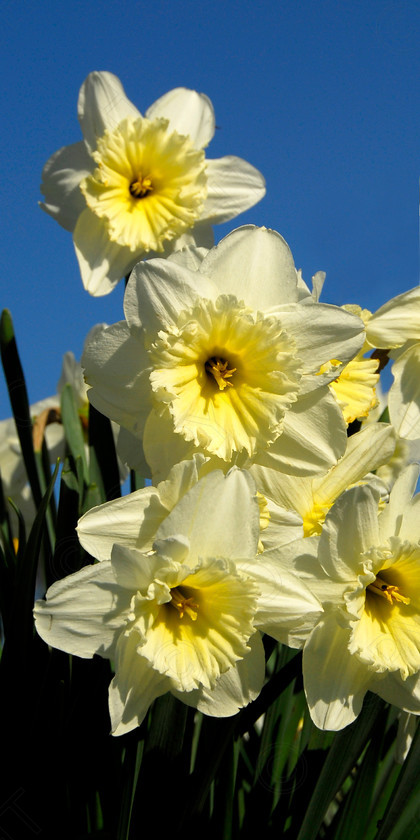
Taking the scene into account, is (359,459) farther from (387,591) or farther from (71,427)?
(71,427)

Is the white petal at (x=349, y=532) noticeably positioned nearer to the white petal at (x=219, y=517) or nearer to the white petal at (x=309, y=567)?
the white petal at (x=309, y=567)

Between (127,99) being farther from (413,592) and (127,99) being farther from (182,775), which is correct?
(182,775)

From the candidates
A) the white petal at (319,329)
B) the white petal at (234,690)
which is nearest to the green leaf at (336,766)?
the white petal at (234,690)

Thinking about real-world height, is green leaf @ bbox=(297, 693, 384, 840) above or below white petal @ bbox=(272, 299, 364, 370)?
below

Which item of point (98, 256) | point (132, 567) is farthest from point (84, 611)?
point (98, 256)

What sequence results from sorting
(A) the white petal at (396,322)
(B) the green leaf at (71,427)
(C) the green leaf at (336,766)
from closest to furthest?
1. (C) the green leaf at (336,766)
2. (A) the white petal at (396,322)
3. (B) the green leaf at (71,427)

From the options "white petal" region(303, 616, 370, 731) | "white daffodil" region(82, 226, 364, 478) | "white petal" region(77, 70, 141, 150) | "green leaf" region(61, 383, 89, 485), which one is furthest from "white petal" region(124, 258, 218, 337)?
"white petal" region(77, 70, 141, 150)

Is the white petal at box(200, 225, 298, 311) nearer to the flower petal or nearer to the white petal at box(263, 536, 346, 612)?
the white petal at box(263, 536, 346, 612)
